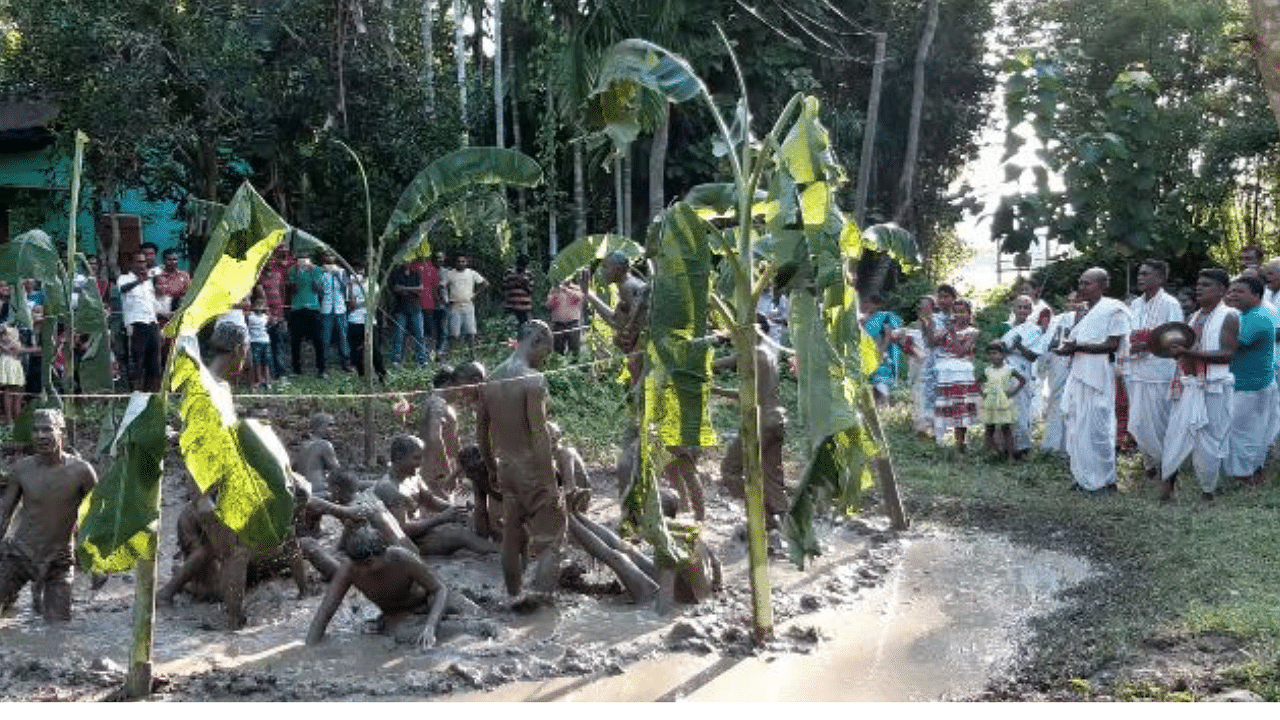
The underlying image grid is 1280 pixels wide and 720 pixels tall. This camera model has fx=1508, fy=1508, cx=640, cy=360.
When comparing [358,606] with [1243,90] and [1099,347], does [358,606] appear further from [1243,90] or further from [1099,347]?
[1243,90]

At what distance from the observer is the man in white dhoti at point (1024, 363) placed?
14227mm

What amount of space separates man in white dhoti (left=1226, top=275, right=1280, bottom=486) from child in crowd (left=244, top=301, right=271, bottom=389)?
9.56 meters

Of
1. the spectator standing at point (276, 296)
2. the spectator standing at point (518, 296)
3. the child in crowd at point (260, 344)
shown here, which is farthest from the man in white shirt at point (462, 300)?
the child in crowd at point (260, 344)

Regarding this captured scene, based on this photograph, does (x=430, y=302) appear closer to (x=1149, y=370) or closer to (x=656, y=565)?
(x=1149, y=370)

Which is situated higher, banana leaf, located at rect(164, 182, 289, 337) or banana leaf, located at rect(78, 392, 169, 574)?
banana leaf, located at rect(164, 182, 289, 337)

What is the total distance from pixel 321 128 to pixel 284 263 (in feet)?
8.67

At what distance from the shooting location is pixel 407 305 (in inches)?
702

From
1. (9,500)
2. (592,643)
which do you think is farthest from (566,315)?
(592,643)

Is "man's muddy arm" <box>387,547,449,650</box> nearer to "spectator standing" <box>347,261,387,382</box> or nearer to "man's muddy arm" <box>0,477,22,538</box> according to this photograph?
"man's muddy arm" <box>0,477,22,538</box>

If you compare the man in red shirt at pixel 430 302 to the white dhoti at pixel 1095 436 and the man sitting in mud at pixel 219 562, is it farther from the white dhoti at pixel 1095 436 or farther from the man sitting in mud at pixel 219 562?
the man sitting in mud at pixel 219 562

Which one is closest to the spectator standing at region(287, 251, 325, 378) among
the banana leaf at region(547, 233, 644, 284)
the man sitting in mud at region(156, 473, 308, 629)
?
the banana leaf at region(547, 233, 644, 284)

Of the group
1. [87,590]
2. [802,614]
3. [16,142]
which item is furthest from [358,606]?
[16,142]

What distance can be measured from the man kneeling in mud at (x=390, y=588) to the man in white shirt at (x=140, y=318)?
7.61m

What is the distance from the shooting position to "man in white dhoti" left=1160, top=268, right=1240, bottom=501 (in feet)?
37.5
